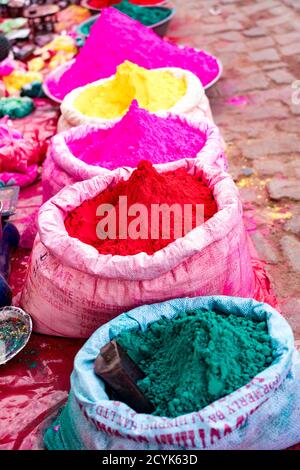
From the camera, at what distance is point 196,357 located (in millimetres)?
1453

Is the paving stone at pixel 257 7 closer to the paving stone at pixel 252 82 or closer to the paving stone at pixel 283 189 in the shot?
the paving stone at pixel 252 82

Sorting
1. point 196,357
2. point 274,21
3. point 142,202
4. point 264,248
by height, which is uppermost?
point 142,202

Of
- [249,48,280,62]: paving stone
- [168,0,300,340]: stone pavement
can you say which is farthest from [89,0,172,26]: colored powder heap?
[249,48,280,62]: paving stone

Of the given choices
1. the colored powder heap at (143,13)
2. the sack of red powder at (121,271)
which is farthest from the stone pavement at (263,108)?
the sack of red powder at (121,271)

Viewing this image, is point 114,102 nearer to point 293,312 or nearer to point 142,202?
point 142,202

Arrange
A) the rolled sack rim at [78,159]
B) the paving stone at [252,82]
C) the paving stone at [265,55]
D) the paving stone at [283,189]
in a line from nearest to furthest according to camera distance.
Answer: the rolled sack rim at [78,159]
the paving stone at [283,189]
the paving stone at [252,82]
the paving stone at [265,55]

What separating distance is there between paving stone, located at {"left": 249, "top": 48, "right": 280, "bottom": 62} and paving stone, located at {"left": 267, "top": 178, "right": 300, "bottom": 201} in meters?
1.74

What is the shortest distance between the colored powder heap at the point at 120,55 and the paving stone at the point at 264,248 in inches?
51.6

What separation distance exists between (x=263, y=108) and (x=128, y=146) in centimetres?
174

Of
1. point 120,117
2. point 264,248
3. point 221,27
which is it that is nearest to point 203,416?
point 264,248

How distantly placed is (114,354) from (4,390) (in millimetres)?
571

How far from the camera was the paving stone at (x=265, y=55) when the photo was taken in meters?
4.40

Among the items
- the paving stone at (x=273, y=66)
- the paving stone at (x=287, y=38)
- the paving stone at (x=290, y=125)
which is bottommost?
the paving stone at (x=290, y=125)

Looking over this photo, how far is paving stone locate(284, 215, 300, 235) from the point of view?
2.64 m
